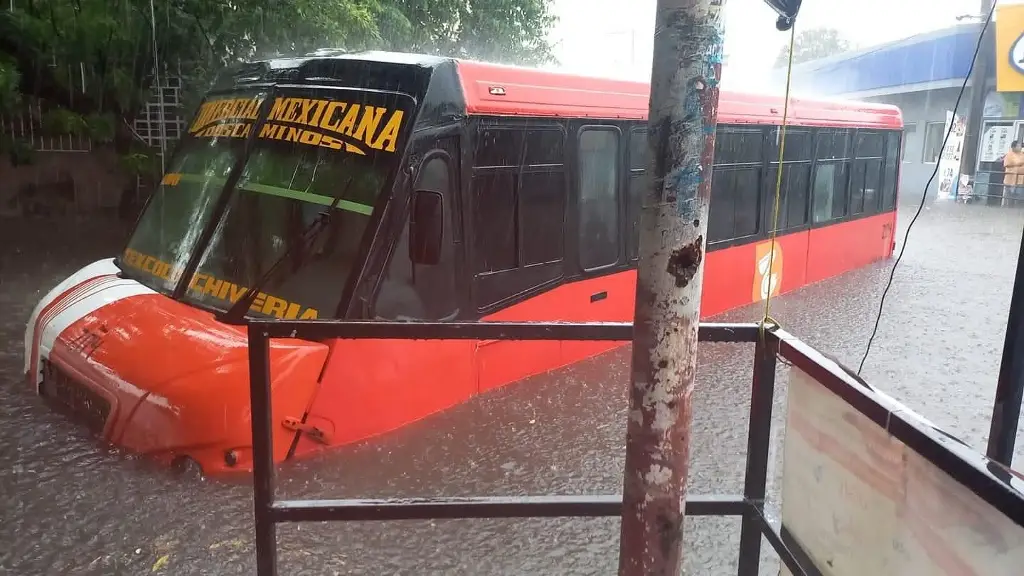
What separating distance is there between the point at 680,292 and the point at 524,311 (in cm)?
339

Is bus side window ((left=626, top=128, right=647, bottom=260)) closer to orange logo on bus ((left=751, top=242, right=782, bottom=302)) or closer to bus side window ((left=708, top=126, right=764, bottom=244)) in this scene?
bus side window ((left=708, top=126, right=764, bottom=244))

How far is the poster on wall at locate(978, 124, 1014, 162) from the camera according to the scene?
21.3m

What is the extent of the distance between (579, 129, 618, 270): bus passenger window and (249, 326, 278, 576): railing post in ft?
11.9

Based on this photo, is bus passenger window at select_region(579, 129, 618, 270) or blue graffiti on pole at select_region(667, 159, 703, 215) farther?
bus passenger window at select_region(579, 129, 618, 270)

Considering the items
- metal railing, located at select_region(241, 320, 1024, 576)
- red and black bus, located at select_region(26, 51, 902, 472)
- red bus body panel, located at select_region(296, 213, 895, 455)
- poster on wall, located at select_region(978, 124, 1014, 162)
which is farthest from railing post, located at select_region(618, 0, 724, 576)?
poster on wall, located at select_region(978, 124, 1014, 162)

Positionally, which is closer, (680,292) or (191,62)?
(680,292)

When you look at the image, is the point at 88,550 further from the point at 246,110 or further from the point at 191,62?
the point at 191,62

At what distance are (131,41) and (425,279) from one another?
23.6ft

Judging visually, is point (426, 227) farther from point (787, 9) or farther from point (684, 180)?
point (684, 180)

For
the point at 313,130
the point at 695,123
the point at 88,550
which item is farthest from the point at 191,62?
the point at 695,123

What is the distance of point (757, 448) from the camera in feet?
8.07

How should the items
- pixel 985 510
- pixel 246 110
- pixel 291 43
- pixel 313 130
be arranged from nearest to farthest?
pixel 985 510 → pixel 313 130 → pixel 246 110 → pixel 291 43

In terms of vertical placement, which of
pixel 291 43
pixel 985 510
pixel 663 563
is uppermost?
pixel 291 43

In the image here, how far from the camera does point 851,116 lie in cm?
969
